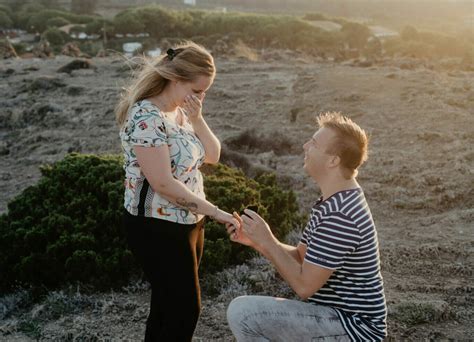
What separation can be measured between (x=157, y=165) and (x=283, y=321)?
0.94m

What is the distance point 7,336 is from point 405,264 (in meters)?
3.24

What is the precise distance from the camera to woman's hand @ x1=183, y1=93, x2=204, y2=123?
2.97 m

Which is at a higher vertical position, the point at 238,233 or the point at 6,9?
the point at 238,233

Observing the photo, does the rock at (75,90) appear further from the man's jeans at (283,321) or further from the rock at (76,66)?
the man's jeans at (283,321)

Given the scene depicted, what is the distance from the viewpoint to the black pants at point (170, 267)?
2816mm

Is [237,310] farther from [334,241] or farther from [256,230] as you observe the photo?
[334,241]

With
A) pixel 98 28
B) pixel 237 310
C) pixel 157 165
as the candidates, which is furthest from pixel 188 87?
pixel 98 28

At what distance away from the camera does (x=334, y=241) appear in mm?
2492

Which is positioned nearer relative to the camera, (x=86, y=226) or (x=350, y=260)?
(x=350, y=260)

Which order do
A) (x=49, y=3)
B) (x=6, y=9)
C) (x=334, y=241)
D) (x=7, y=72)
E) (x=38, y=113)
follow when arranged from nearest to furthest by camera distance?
1. (x=334, y=241)
2. (x=38, y=113)
3. (x=7, y=72)
4. (x=6, y=9)
5. (x=49, y=3)

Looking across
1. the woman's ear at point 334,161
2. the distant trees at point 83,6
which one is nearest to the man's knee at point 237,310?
the woman's ear at point 334,161

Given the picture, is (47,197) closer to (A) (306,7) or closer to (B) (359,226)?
(B) (359,226)

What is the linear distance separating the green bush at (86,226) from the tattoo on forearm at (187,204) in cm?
189

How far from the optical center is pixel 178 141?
2852 mm
